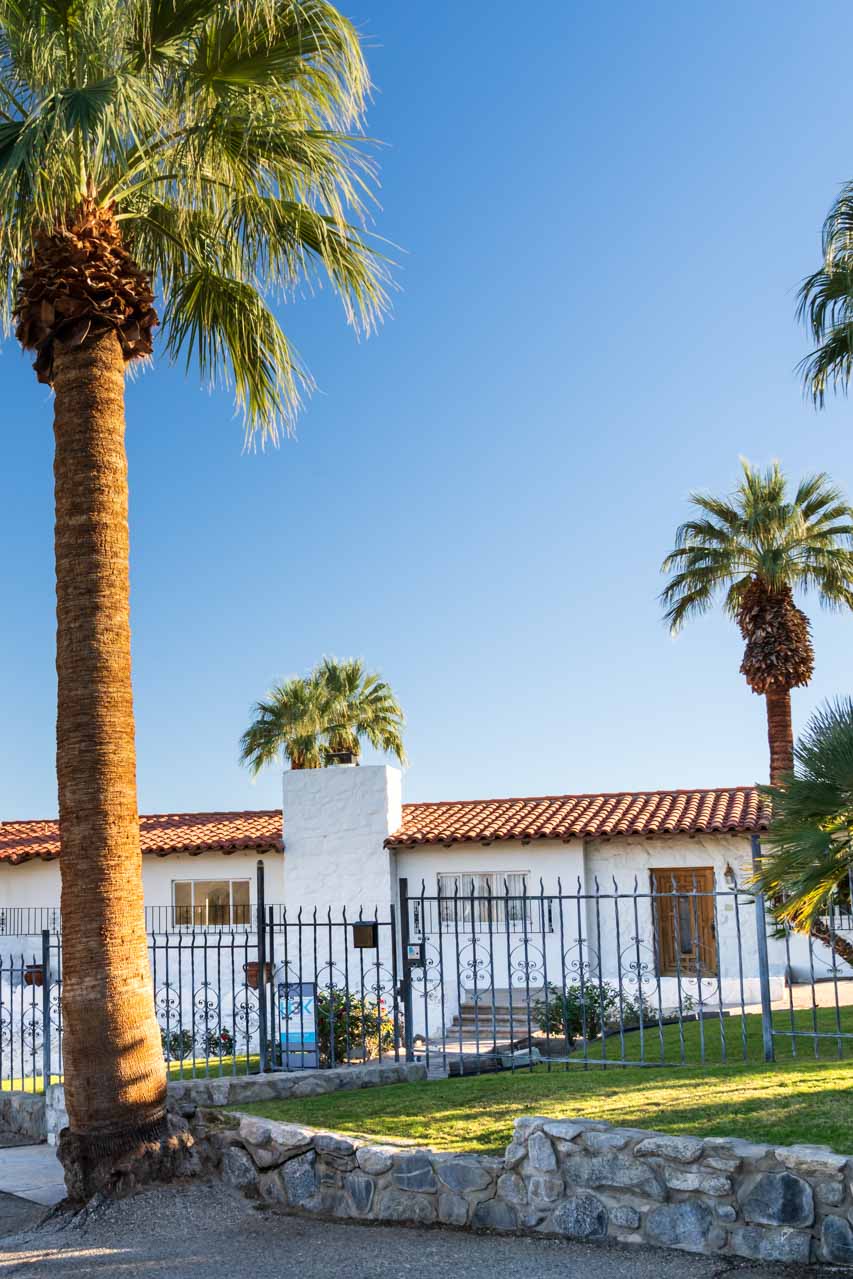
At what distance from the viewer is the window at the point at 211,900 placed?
25.4 meters

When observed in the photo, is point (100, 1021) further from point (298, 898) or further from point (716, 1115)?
point (298, 898)

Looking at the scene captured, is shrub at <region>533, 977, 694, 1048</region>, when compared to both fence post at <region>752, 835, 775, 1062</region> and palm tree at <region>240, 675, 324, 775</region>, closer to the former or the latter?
fence post at <region>752, 835, 775, 1062</region>

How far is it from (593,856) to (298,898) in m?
6.30

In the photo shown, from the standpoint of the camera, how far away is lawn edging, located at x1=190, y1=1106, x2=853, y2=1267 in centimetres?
614

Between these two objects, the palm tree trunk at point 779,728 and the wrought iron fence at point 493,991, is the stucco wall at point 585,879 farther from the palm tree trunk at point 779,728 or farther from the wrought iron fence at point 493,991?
the palm tree trunk at point 779,728

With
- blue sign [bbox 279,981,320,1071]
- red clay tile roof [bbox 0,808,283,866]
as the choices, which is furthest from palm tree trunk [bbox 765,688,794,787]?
blue sign [bbox 279,981,320,1071]

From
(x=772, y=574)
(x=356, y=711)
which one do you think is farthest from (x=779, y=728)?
(x=356, y=711)

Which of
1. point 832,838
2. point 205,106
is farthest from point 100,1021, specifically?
point 205,106

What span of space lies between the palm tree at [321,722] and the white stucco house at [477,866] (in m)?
4.56

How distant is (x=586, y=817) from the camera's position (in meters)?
24.6

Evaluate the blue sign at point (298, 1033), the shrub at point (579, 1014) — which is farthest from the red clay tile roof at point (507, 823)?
the blue sign at point (298, 1033)

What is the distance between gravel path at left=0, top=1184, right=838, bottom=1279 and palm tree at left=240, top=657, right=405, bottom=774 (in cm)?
2307

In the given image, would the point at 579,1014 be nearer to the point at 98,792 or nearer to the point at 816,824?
the point at 816,824

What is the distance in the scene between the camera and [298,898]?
81.1 feet
